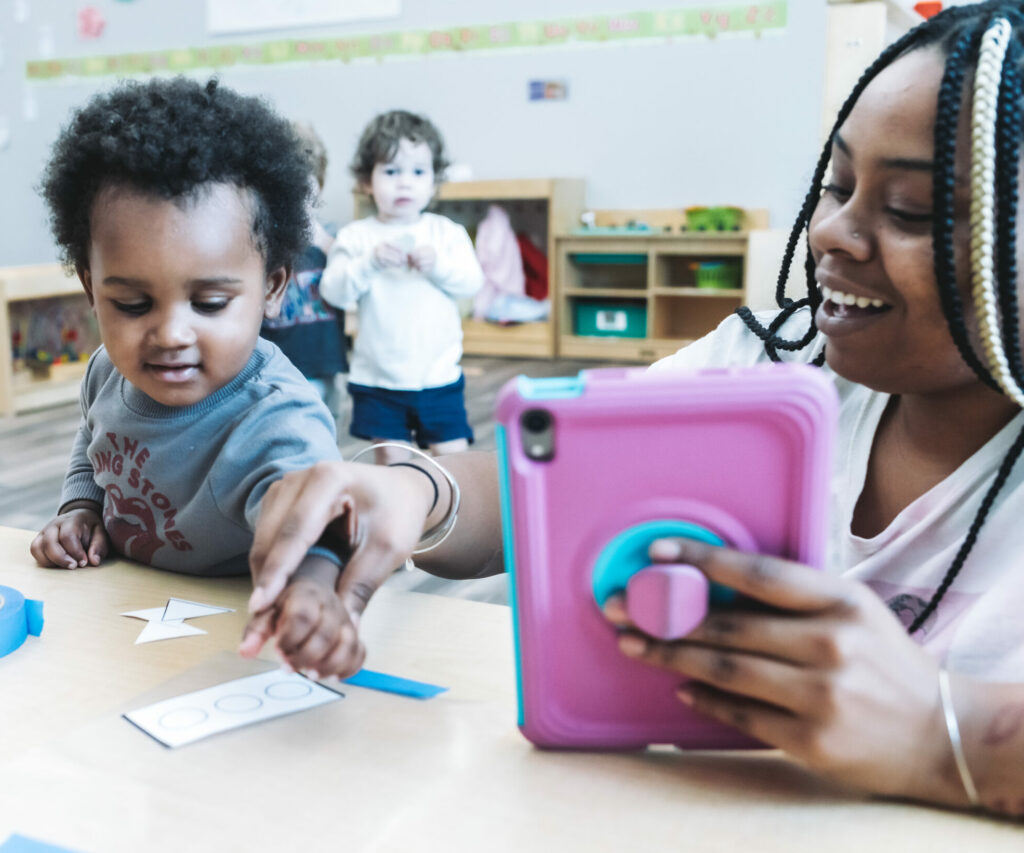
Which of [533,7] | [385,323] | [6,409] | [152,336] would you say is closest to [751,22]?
[533,7]

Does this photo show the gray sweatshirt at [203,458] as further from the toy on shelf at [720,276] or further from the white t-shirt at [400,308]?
the toy on shelf at [720,276]

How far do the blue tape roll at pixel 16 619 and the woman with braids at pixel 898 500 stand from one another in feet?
0.65

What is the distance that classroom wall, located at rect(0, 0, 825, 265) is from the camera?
4.60 metres

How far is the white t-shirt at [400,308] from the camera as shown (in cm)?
250

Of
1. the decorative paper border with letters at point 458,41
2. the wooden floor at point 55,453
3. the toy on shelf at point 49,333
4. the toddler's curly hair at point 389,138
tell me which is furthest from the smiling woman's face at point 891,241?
the decorative paper border with letters at point 458,41

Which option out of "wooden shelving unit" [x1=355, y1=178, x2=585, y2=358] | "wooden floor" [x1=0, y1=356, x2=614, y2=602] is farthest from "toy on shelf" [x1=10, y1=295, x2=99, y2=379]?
"wooden shelving unit" [x1=355, y1=178, x2=585, y2=358]

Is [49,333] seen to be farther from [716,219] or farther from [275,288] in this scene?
[275,288]

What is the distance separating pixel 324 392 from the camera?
2.52 meters

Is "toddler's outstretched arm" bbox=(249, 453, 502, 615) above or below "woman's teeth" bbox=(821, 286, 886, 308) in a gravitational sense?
below

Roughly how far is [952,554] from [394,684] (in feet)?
1.20

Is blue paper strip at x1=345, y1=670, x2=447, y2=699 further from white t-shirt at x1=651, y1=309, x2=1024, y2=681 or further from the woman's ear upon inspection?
the woman's ear

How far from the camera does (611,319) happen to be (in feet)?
16.0

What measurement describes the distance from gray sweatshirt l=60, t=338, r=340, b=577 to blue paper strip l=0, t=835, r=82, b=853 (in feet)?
1.26

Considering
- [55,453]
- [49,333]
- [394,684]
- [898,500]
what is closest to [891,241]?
[898,500]
